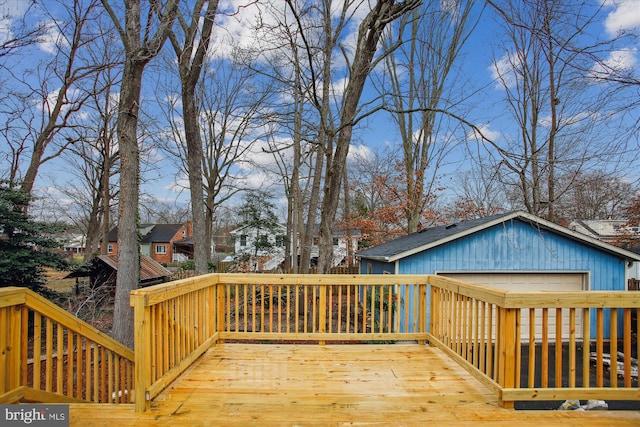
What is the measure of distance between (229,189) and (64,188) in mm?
8657

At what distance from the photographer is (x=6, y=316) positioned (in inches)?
83.4

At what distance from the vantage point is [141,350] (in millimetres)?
2428

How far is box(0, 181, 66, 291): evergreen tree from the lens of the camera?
25.9 feet

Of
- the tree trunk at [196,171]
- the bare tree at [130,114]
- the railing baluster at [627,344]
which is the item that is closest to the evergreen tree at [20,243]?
the bare tree at [130,114]

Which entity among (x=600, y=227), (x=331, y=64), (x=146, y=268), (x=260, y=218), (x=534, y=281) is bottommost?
(x=146, y=268)

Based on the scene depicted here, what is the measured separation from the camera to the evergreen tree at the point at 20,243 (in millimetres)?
7895

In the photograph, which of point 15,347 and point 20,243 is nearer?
point 15,347

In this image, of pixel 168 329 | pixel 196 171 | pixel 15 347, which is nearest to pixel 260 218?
pixel 196 171

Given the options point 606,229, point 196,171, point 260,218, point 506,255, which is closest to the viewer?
point 196,171

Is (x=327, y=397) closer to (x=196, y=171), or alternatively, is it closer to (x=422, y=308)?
(x=422, y=308)

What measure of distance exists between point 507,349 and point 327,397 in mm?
1367

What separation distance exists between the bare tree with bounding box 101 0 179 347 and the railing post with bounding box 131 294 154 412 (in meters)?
4.08

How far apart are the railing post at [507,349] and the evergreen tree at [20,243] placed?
958 centimetres

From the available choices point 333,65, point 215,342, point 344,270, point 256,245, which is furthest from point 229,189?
point 215,342
